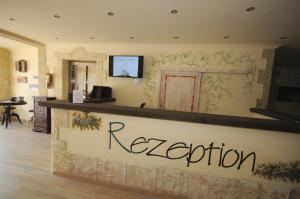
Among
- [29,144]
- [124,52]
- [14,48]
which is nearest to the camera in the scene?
[29,144]

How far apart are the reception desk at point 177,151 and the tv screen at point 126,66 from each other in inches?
87.7

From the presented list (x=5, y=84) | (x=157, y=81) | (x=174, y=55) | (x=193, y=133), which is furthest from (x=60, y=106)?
(x=5, y=84)

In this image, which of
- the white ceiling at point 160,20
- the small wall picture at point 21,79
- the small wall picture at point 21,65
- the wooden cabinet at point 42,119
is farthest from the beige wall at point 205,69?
the small wall picture at point 21,79

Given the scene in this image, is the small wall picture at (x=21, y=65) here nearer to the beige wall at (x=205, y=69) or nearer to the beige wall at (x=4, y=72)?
the beige wall at (x=4, y=72)

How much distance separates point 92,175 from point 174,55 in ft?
9.68

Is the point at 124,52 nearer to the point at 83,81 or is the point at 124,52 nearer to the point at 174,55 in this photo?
the point at 174,55

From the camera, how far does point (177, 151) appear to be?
157 centimetres

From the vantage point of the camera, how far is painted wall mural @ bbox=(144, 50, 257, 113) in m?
3.35

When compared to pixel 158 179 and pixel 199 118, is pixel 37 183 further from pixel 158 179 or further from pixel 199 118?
pixel 199 118

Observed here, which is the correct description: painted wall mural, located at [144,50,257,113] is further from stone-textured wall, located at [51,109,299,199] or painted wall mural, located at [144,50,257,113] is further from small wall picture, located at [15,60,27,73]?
small wall picture, located at [15,60,27,73]

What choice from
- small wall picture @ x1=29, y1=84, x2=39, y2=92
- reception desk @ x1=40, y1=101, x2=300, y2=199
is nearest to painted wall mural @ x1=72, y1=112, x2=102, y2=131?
reception desk @ x1=40, y1=101, x2=300, y2=199

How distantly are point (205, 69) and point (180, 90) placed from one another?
0.72m

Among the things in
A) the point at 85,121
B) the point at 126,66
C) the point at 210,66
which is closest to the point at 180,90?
the point at 210,66

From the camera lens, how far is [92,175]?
71.5 inches
